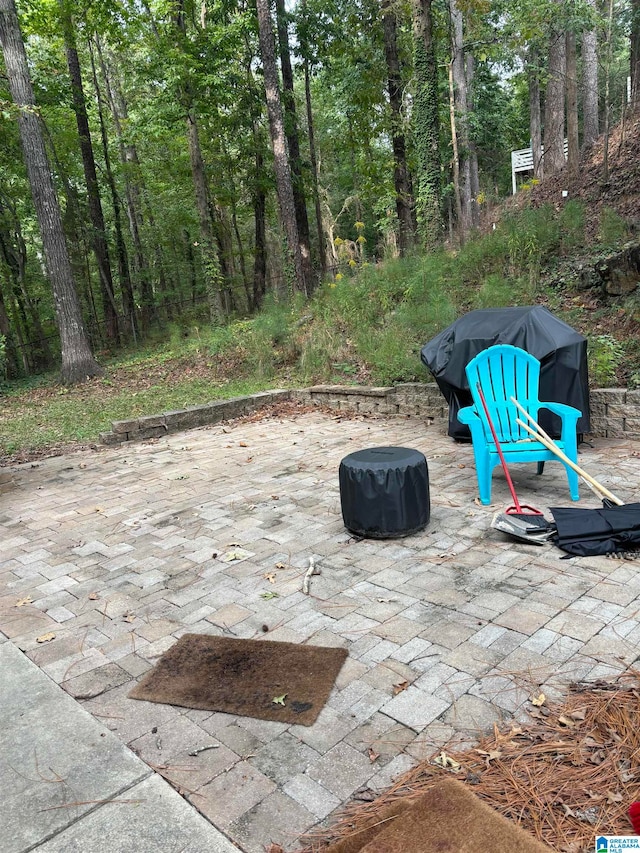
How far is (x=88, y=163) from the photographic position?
1555 centimetres

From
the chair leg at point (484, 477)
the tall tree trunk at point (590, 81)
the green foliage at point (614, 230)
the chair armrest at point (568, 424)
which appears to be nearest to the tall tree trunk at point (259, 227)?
the tall tree trunk at point (590, 81)

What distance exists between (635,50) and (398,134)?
5956 millimetres

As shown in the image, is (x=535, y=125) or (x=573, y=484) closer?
(x=573, y=484)

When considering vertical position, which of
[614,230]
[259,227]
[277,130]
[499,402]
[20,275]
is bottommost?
[499,402]

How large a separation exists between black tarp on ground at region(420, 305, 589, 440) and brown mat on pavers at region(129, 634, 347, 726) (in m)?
3.50

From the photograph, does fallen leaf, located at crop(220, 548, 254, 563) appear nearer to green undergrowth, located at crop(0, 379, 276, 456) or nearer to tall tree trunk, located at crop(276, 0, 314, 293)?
green undergrowth, located at crop(0, 379, 276, 456)

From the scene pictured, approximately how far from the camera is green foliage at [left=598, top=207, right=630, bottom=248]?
7787 mm

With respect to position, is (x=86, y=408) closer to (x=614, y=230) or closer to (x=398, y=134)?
(x=614, y=230)

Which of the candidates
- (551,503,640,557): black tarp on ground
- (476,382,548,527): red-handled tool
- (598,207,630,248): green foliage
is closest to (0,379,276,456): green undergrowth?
(476,382,548,527): red-handled tool

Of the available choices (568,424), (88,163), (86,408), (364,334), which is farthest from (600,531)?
(88,163)

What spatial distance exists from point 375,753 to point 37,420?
8.04 m

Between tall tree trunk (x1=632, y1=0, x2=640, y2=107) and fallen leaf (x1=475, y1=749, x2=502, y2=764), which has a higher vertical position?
tall tree trunk (x1=632, y1=0, x2=640, y2=107)

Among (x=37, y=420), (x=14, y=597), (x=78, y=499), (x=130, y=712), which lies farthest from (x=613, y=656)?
(x=37, y=420)

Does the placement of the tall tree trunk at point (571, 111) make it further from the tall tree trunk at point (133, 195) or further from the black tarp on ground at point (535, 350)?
the tall tree trunk at point (133, 195)
